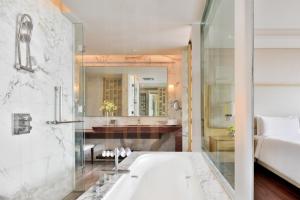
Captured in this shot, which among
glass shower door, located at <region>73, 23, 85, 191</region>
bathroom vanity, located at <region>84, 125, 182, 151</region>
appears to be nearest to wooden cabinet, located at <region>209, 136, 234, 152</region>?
glass shower door, located at <region>73, 23, 85, 191</region>

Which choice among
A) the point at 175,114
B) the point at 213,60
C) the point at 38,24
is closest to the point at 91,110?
the point at 175,114

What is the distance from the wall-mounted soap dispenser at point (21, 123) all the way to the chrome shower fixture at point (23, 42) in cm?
41

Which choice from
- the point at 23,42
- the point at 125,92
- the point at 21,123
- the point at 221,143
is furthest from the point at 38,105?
the point at 125,92

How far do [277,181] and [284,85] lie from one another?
1206 mm

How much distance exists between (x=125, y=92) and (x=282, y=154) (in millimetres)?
3355

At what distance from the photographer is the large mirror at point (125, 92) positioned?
5.76 metres

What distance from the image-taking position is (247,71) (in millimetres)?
1464

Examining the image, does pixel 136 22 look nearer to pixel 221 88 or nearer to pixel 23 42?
pixel 23 42

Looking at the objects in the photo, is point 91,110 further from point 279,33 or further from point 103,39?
point 279,33

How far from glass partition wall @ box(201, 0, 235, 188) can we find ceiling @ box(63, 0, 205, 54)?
0.44 metres

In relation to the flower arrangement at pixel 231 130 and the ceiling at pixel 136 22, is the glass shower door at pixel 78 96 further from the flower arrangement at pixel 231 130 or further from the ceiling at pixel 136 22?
the flower arrangement at pixel 231 130

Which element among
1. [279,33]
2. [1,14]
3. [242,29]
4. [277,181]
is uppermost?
[279,33]

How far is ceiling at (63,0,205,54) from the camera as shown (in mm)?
3211

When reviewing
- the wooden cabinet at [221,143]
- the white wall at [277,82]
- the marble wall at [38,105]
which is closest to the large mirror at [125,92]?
the marble wall at [38,105]
